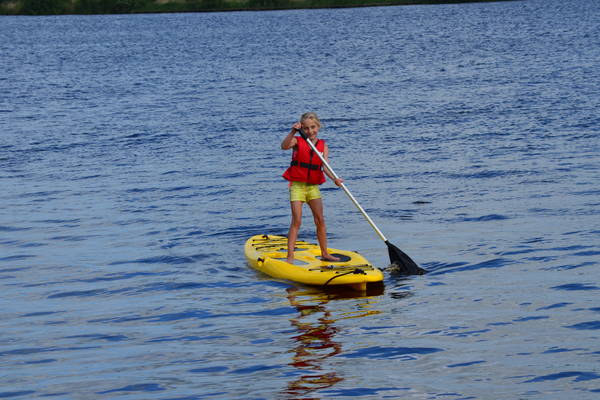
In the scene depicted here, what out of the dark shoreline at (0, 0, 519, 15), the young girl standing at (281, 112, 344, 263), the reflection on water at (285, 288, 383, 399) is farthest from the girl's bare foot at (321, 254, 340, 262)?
the dark shoreline at (0, 0, 519, 15)

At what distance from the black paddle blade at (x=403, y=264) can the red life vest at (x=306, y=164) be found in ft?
4.54

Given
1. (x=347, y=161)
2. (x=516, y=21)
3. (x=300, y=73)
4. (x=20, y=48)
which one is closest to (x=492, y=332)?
(x=347, y=161)

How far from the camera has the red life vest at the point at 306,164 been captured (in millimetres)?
11414

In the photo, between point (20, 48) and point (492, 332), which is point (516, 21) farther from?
point (492, 332)

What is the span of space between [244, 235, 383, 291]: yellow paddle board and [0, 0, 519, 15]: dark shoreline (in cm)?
11617

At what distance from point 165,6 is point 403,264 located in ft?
405

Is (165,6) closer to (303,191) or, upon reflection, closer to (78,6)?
(78,6)

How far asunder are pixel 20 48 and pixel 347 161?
186ft

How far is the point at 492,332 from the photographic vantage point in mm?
9297

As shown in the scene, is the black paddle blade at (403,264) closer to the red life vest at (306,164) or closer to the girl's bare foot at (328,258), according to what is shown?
the girl's bare foot at (328,258)

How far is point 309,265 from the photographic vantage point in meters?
11.7

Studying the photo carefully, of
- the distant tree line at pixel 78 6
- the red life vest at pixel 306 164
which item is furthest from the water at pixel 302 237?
the distant tree line at pixel 78 6

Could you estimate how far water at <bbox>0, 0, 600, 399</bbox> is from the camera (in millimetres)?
8438

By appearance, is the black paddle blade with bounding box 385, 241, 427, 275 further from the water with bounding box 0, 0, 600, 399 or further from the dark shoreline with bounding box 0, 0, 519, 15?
the dark shoreline with bounding box 0, 0, 519, 15
